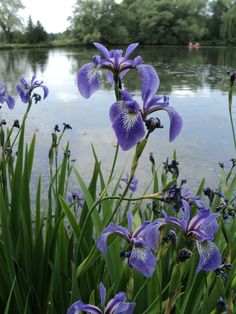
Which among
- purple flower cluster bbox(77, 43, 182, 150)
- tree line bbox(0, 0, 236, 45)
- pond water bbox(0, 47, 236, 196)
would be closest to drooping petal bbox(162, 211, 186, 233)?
purple flower cluster bbox(77, 43, 182, 150)

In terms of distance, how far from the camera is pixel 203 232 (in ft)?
3.67

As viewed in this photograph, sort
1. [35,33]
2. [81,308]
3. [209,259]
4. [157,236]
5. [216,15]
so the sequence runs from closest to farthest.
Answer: [81,308] → [209,259] → [157,236] → [35,33] → [216,15]

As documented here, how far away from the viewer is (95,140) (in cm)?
703

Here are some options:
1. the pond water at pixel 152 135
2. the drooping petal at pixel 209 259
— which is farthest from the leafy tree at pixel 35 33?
the drooping petal at pixel 209 259

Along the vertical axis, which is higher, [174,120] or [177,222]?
[174,120]

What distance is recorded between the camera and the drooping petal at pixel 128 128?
1.03m

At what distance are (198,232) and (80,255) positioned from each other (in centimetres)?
79

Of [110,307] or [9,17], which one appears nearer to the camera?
[110,307]

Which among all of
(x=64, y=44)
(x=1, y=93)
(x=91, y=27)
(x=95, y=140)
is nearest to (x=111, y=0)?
(x=91, y=27)

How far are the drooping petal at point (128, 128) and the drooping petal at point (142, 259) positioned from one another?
301 mm

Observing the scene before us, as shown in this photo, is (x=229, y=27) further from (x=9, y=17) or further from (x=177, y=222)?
(x=177, y=222)

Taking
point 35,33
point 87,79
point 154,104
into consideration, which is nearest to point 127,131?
point 154,104

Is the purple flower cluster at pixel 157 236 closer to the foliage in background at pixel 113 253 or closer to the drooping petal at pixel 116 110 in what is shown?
the foliage in background at pixel 113 253

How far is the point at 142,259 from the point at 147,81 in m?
0.54
